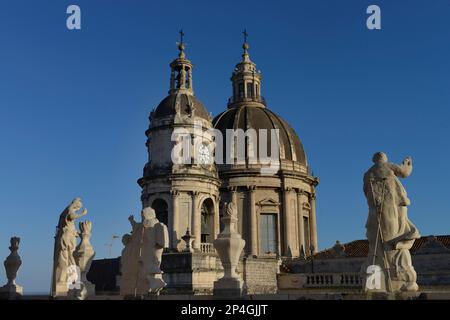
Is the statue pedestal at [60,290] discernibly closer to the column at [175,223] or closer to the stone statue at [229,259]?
the stone statue at [229,259]

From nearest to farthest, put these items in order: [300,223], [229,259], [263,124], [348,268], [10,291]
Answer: [229,259]
[10,291]
[348,268]
[300,223]
[263,124]

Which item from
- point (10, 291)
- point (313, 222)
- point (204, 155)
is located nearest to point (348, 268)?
point (204, 155)

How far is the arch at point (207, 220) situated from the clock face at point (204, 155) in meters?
2.78

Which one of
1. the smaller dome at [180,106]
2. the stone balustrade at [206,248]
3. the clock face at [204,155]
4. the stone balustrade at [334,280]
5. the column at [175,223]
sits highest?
the smaller dome at [180,106]

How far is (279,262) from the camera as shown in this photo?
132 feet

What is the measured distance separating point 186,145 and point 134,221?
72.1ft

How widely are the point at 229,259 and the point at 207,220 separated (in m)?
25.9

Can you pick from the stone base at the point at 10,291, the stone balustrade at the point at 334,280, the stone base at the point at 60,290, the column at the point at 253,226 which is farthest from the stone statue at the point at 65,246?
the column at the point at 253,226

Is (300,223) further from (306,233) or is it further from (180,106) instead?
(180,106)

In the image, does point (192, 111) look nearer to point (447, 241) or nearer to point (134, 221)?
point (447, 241)

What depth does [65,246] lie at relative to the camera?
17.6 meters

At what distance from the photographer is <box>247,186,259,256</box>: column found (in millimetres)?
45156

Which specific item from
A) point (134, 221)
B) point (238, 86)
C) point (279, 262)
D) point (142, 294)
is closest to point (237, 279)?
point (142, 294)

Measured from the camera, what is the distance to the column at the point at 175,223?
116 feet
